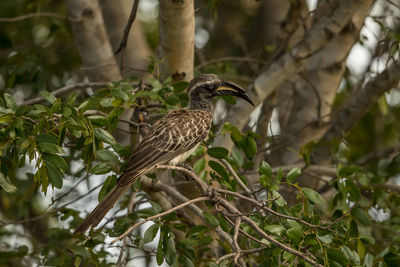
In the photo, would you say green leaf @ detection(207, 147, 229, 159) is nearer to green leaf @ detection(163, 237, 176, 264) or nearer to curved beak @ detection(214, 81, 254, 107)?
green leaf @ detection(163, 237, 176, 264)

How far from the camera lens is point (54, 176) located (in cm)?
279

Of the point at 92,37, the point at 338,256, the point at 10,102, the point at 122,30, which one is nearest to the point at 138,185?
the point at 10,102

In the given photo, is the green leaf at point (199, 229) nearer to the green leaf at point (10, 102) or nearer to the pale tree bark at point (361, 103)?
the green leaf at point (10, 102)

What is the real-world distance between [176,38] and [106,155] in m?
1.45

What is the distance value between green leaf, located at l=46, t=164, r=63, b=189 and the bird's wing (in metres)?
0.57

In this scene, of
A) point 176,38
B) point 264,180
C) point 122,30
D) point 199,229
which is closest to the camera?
point 264,180

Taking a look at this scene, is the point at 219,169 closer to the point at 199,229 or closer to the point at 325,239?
the point at 199,229

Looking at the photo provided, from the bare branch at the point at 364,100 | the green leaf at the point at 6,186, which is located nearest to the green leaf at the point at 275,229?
the green leaf at the point at 6,186

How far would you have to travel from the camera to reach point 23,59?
4758 millimetres

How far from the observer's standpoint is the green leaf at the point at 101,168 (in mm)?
3078

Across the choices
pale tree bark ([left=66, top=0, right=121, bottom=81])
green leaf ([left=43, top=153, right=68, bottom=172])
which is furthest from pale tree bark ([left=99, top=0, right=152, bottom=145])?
green leaf ([left=43, top=153, right=68, bottom=172])

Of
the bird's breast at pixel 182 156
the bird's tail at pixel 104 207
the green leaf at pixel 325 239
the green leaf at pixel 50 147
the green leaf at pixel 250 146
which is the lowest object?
the bird's breast at pixel 182 156

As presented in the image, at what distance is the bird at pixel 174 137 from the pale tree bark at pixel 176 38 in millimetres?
171

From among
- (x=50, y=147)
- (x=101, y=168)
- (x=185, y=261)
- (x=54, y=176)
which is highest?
(x=50, y=147)
